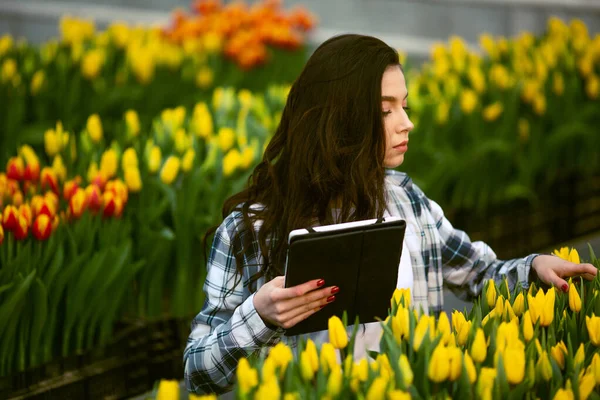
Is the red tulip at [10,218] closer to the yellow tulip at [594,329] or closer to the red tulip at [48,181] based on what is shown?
the red tulip at [48,181]

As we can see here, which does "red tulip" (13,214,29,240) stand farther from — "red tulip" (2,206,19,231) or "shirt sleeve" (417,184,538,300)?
"shirt sleeve" (417,184,538,300)

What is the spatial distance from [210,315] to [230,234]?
0.19m

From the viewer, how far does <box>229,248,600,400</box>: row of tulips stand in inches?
53.3

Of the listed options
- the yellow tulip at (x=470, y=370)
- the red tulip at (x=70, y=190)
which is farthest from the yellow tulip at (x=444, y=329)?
the red tulip at (x=70, y=190)

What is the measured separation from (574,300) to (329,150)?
604 mm

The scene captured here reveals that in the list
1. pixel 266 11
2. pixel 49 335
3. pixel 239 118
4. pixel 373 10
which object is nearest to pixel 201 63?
pixel 266 11

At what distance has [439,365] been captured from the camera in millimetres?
1375

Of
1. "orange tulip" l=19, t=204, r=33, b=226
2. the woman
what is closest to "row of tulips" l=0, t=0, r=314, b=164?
"orange tulip" l=19, t=204, r=33, b=226

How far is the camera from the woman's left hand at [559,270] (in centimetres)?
191

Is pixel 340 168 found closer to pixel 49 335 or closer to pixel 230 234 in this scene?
pixel 230 234

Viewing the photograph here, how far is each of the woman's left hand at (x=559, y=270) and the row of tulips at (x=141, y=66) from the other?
2247 mm

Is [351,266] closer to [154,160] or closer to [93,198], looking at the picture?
[93,198]

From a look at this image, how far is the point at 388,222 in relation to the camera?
67.3 inches

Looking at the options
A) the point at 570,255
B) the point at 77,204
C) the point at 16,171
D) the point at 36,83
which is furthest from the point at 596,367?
the point at 36,83
